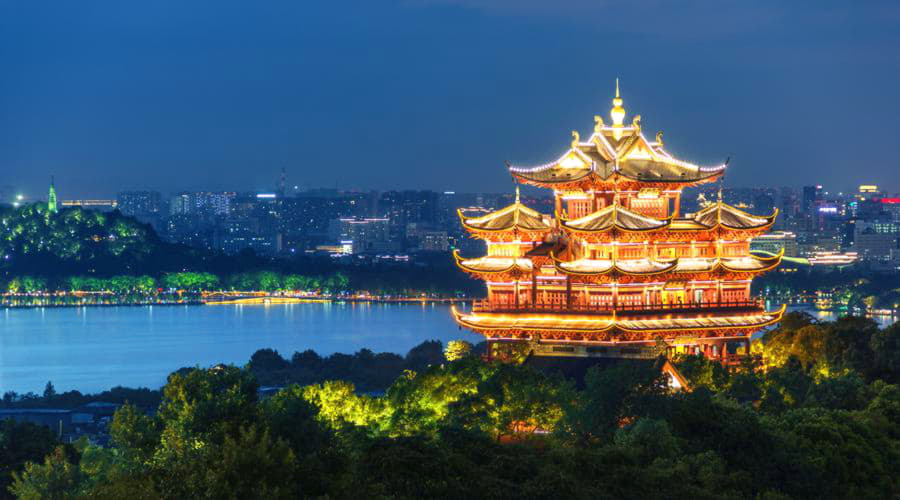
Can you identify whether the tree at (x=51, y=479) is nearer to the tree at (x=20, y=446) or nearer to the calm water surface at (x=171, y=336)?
the tree at (x=20, y=446)

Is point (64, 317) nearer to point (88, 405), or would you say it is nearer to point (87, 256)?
point (87, 256)

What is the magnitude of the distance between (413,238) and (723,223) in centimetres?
9676

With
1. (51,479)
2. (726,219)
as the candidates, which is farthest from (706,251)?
(51,479)

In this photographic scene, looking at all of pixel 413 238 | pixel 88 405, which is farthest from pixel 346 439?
pixel 413 238

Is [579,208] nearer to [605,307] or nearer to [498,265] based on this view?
[498,265]

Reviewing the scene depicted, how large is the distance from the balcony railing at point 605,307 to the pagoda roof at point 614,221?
1.11 metres

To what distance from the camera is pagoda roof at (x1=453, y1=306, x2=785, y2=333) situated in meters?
24.2

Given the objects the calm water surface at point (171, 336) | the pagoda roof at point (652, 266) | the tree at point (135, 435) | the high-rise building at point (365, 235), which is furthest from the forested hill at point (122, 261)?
the tree at point (135, 435)

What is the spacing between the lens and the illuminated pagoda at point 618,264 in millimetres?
24484

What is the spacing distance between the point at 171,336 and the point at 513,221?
111 ft

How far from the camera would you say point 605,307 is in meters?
24.6

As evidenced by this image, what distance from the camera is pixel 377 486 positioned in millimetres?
13570

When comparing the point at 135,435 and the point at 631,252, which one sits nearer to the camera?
the point at 135,435

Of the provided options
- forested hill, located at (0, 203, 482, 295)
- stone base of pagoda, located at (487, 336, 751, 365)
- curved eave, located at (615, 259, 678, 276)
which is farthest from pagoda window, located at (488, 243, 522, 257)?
forested hill, located at (0, 203, 482, 295)
